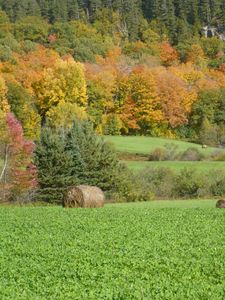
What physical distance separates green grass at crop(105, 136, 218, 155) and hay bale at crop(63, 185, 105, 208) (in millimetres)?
38516

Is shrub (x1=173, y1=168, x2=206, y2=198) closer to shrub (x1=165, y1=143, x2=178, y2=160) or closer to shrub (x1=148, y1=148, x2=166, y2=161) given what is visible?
shrub (x1=148, y1=148, x2=166, y2=161)

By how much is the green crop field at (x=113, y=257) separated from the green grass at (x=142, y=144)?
151 feet

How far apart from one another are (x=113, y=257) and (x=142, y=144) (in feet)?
198

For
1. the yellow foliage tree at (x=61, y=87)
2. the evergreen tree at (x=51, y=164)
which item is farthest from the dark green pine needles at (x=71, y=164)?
the yellow foliage tree at (x=61, y=87)

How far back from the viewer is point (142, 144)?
7562 cm

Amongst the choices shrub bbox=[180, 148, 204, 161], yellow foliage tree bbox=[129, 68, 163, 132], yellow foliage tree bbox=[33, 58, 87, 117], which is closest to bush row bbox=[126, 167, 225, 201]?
shrub bbox=[180, 148, 204, 161]

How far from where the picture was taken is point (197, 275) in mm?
13555

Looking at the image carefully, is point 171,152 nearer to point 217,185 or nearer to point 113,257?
point 217,185

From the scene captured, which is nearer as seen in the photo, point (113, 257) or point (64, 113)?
point (113, 257)

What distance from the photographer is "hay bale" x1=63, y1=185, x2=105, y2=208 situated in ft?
97.8

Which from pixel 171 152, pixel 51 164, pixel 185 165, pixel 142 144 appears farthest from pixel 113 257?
pixel 142 144

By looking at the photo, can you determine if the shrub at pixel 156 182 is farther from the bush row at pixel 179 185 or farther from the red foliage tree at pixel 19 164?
the red foliage tree at pixel 19 164

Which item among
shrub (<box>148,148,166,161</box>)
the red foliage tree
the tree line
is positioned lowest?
shrub (<box>148,148,166,161</box>)

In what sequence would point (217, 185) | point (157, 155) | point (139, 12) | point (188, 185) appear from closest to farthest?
point (217, 185), point (188, 185), point (157, 155), point (139, 12)
